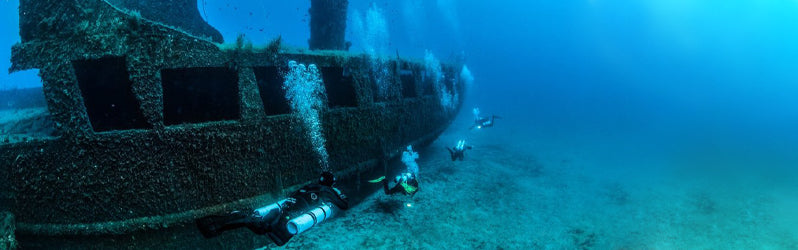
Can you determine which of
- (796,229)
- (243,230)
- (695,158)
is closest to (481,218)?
(243,230)

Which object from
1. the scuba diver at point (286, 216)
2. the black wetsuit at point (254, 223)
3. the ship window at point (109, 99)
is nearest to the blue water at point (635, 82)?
the ship window at point (109, 99)

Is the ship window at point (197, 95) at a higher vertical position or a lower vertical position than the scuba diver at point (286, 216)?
higher

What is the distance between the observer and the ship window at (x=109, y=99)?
434 centimetres

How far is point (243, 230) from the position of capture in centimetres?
450

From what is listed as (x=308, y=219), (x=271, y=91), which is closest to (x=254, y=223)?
(x=308, y=219)

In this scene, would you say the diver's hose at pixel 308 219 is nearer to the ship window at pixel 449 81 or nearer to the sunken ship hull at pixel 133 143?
the sunken ship hull at pixel 133 143

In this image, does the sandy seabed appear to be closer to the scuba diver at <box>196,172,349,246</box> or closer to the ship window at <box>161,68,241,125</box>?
the scuba diver at <box>196,172,349,246</box>

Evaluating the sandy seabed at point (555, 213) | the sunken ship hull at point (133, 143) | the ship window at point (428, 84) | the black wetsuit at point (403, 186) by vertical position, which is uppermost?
the ship window at point (428, 84)

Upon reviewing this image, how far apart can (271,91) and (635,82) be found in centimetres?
10195

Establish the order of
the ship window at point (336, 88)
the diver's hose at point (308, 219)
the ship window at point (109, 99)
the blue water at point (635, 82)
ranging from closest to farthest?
the diver's hose at point (308, 219) < the ship window at point (109, 99) < the ship window at point (336, 88) < the blue water at point (635, 82)

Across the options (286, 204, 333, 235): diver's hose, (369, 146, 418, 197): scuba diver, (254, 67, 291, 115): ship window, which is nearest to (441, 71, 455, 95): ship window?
(369, 146, 418, 197): scuba diver

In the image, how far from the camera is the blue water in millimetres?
12875

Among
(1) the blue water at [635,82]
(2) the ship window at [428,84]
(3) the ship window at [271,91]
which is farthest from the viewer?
(1) the blue water at [635,82]

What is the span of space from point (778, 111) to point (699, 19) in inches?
2026
